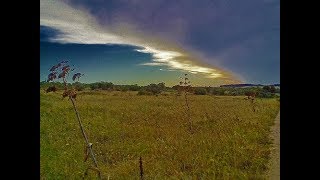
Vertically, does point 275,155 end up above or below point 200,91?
below

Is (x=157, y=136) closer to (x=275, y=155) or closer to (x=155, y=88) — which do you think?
(x=155, y=88)

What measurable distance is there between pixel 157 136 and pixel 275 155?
25.6 inches

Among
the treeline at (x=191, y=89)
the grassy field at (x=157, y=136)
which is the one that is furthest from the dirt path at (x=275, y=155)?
the treeline at (x=191, y=89)

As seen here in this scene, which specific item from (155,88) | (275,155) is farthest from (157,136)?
(275,155)

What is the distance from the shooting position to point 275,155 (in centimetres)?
270

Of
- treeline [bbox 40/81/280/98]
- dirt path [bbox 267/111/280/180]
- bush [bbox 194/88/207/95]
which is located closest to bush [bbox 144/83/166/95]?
treeline [bbox 40/81/280/98]

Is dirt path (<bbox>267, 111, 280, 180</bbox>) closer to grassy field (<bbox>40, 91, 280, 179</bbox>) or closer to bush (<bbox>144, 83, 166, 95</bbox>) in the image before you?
grassy field (<bbox>40, 91, 280, 179</bbox>)

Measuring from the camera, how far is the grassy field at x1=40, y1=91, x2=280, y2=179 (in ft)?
9.04

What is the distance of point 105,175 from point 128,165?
145 millimetres

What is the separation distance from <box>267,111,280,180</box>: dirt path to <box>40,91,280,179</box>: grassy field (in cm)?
3

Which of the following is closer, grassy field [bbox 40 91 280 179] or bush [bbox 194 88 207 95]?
grassy field [bbox 40 91 280 179]
